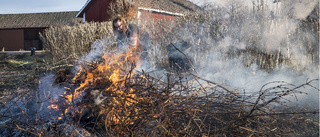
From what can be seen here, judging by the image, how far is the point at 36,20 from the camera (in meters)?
26.3

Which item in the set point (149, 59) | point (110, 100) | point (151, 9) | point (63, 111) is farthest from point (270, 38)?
point (151, 9)

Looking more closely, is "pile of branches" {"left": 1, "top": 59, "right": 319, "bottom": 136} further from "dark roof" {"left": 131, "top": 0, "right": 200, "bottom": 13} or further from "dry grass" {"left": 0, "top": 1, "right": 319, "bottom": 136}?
"dark roof" {"left": 131, "top": 0, "right": 200, "bottom": 13}

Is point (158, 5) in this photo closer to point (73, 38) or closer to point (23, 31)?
point (73, 38)

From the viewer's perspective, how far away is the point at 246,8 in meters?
7.43

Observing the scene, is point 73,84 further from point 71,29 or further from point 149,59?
point 71,29

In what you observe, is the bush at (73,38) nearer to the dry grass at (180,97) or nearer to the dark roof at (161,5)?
the dry grass at (180,97)

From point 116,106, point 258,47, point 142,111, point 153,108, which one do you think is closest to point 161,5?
point 258,47

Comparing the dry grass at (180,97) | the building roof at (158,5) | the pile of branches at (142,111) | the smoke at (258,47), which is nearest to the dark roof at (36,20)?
the building roof at (158,5)

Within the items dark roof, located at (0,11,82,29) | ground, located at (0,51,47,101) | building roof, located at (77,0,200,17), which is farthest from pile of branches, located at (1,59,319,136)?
dark roof, located at (0,11,82,29)

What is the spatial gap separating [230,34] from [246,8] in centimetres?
88

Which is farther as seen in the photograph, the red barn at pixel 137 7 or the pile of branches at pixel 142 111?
the red barn at pixel 137 7

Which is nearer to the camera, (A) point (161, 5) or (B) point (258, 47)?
(B) point (258, 47)

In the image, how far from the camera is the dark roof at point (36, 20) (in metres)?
25.2

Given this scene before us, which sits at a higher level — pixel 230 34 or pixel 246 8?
pixel 246 8
